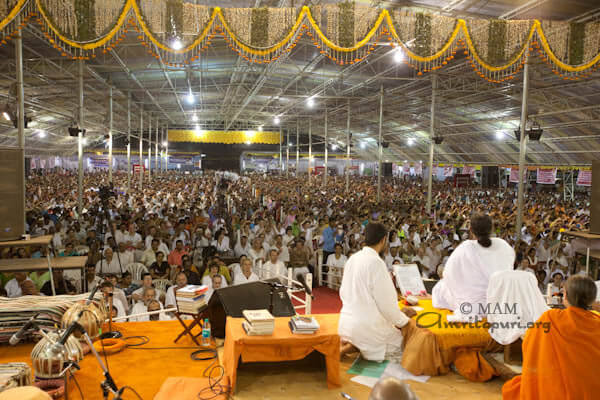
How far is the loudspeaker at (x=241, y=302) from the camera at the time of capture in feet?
12.9

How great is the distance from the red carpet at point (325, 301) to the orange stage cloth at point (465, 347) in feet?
9.17

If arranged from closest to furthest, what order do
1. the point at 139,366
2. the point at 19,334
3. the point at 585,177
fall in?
1. the point at 19,334
2. the point at 139,366
3. the point at 585,177

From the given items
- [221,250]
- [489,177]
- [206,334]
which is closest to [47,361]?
[206,334]

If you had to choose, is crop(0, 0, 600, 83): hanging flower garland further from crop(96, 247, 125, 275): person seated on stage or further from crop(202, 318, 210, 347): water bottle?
crop(202, 318, 210, 347): water bottle

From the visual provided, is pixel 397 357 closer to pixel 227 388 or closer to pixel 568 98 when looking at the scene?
pixel 227 388

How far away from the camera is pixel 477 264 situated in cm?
342

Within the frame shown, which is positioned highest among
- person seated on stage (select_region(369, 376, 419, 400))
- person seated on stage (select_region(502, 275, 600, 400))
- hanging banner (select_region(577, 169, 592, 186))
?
hanging banner (select_region(577, 169, 592, 186))

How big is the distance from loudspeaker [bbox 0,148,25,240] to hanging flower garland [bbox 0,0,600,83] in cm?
147

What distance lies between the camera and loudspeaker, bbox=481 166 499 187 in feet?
90.1

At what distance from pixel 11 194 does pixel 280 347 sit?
403 cm

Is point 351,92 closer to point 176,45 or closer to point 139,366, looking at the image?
point 176,45

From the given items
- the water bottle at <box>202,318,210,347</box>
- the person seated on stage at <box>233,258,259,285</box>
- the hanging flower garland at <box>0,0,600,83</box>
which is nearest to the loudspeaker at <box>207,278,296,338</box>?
the water bottle at <box>202,318,210,347</box>

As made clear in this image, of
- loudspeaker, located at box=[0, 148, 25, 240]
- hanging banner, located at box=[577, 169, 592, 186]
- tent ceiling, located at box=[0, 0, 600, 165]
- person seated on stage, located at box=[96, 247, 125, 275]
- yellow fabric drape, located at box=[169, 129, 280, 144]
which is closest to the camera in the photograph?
loudspeaker, located at box=[0, 148, 25, 240]

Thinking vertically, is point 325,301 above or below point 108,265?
below
